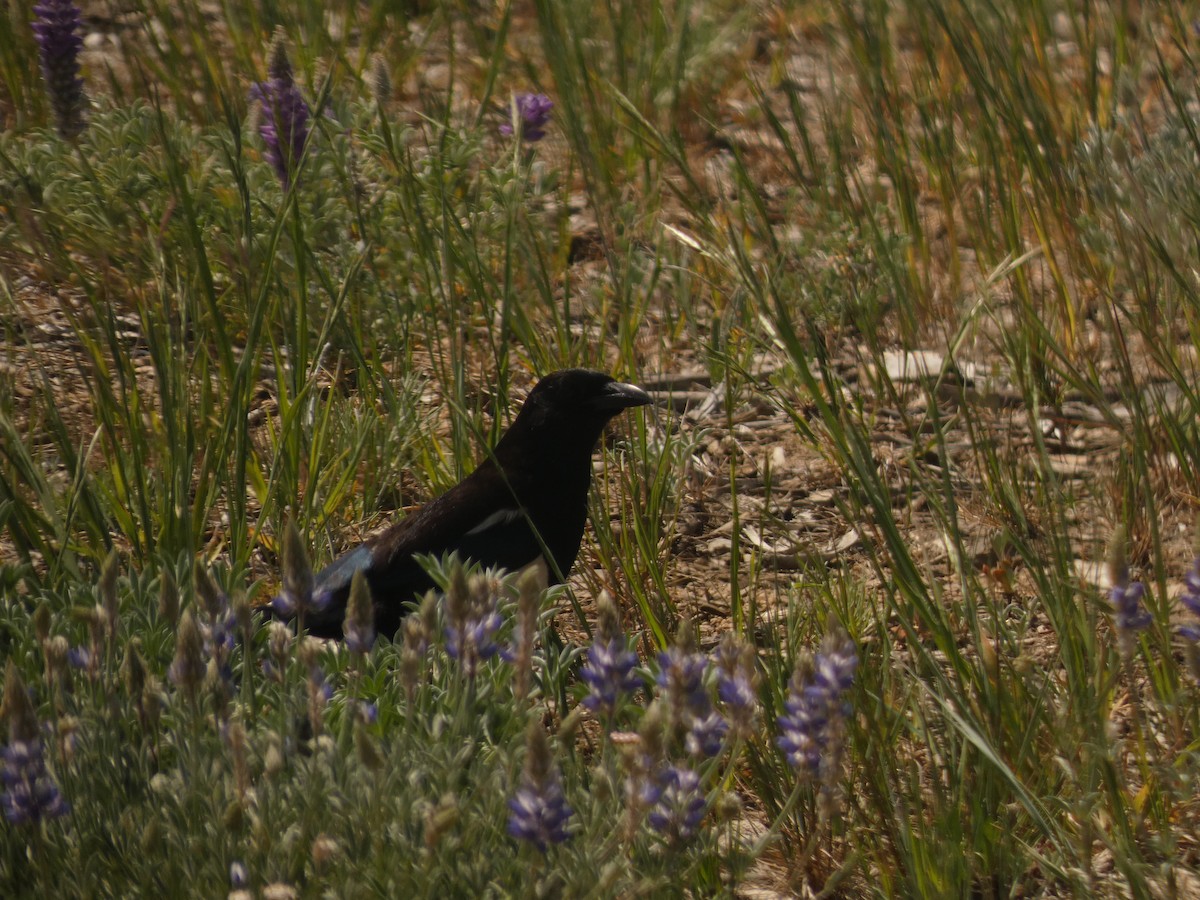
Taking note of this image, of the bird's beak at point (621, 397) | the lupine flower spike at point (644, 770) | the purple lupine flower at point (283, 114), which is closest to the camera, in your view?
the lupine flower spike at point (644, 770)

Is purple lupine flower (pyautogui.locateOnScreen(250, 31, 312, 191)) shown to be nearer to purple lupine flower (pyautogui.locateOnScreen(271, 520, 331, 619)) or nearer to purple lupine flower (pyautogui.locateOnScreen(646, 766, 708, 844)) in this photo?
purple lupine flower (pyautogui.locateOnScreen(271, 520, 331, 619))

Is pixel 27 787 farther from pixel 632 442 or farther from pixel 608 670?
pixel 632 442

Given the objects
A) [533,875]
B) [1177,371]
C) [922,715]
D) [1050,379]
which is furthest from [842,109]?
[533,875]

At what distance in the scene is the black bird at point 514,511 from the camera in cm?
311

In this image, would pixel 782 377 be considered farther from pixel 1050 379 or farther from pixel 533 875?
pixel 533 875

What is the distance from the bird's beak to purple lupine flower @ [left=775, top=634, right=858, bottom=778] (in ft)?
4.79

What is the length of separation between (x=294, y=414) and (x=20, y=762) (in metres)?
1.24

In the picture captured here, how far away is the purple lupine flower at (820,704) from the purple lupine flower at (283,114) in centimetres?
161

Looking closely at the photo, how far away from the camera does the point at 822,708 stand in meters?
1.79

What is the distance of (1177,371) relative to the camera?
2650 millimetres

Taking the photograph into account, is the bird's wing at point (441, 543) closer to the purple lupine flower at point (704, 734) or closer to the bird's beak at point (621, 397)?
the bird's beak at point (621, 397)

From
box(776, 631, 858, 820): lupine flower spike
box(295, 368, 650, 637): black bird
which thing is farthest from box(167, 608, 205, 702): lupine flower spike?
box(295, 368, 650, 637): black bird

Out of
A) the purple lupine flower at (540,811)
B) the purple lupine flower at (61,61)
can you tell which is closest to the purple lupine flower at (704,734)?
the purple lupine flower at (540,811)

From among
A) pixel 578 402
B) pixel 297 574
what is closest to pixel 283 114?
pixel 578 402
